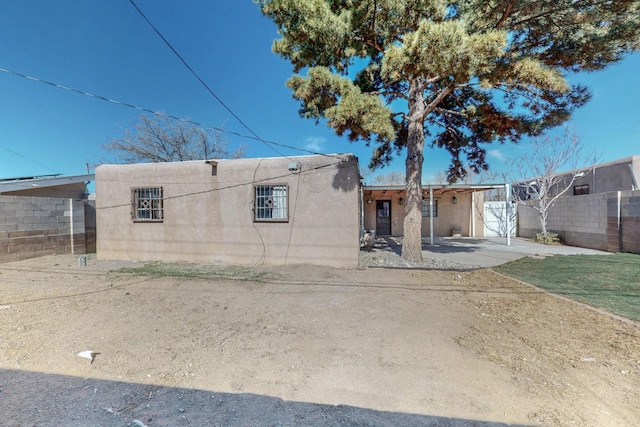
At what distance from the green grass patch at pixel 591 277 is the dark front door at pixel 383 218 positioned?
7.49 m

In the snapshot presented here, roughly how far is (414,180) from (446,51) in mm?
3571

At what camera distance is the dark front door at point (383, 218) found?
14.9 metres

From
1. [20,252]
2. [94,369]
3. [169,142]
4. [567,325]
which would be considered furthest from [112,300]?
[169,142]

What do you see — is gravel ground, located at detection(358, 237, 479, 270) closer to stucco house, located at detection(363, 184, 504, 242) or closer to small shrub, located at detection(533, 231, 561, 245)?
stucco house, located at detection(363, 184, 504, 242)

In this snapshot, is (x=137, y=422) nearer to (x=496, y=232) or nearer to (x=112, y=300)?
(x=112, y=300)

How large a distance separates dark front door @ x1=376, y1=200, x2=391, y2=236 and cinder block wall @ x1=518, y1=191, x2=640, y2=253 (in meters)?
7.57

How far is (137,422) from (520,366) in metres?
3.33

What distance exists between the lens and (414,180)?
7.63m

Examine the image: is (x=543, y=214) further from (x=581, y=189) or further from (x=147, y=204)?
(x=147, y=204)

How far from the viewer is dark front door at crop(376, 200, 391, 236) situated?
48.9ft

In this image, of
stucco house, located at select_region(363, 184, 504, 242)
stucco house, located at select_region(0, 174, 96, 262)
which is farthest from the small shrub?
stucco house, located at select_region(0, 174, 96, 262)

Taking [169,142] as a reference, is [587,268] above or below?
below

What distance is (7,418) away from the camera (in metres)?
1.86

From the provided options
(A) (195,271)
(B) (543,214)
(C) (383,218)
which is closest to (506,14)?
(A) (195,271)
